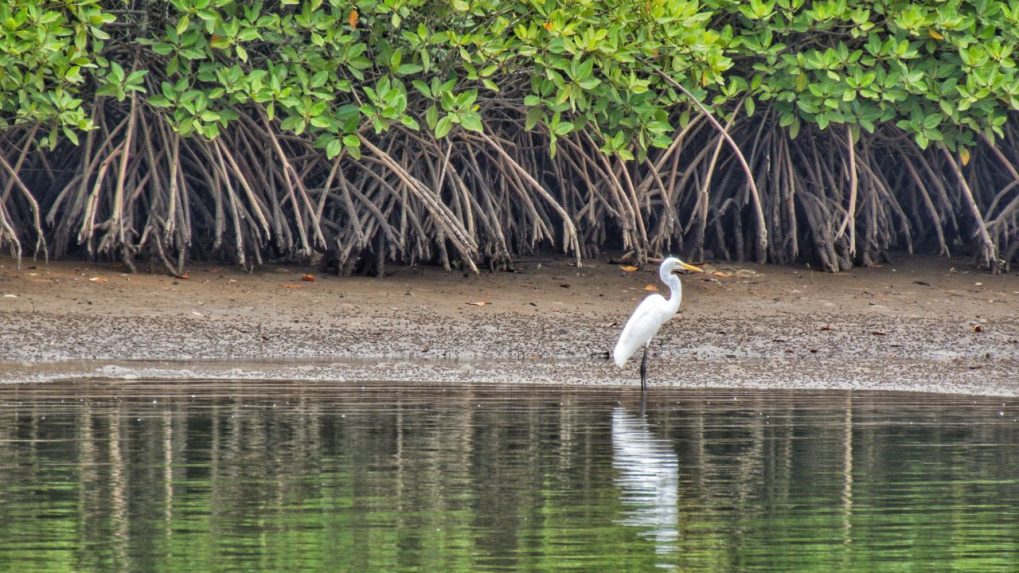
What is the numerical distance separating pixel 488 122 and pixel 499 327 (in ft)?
8.39

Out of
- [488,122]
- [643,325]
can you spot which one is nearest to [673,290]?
[643,325]

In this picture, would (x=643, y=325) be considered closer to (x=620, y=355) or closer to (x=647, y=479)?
(x=620, y=355)

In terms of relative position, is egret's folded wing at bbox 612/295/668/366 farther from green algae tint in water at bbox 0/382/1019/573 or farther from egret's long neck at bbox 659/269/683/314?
green algae tint in water at bbox 0/382/1019/573

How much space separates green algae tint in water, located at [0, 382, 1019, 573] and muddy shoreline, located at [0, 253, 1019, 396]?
1045mm

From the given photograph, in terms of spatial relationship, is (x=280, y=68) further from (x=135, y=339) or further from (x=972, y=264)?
(x=972, y=264)

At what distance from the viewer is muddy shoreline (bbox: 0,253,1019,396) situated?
10.3m

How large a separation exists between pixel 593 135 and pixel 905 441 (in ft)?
20.5

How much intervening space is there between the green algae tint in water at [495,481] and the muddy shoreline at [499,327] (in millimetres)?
1045

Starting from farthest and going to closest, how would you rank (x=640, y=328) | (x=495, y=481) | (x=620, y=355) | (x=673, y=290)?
1. (x=673, y=290)
2. (x=640, y=328)
3. (x=620, y=355)
4. (x=495, y=481)

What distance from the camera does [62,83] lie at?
11781 mm

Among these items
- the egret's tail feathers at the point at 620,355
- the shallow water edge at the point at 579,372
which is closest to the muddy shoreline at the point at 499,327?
the shallow water edge at the point at 579,372

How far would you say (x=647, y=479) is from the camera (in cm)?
651

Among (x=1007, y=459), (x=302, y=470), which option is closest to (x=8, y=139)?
(x=302, y=470)

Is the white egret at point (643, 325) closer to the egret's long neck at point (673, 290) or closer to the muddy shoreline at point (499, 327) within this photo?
the egret's long neck at point (673, 290)
